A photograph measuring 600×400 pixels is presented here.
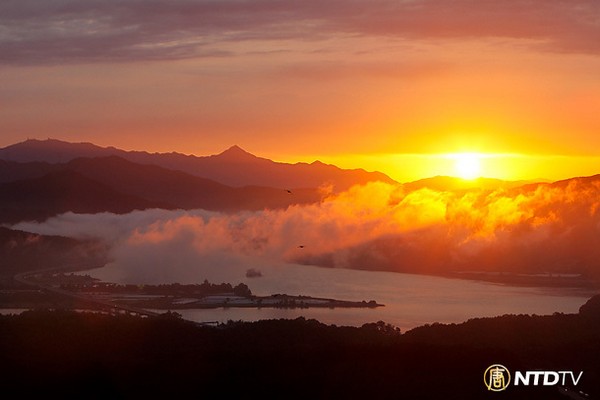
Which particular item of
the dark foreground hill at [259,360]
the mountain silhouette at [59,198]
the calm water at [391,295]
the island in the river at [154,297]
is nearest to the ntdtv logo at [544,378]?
the dark foreground hill at [259,360]

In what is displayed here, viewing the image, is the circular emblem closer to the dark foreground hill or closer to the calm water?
the dark foreground hill

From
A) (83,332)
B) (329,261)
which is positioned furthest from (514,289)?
(83,332)

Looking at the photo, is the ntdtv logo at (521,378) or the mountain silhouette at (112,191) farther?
the mountain silhouette at (112,191)

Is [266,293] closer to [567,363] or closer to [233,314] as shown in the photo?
[233,314]

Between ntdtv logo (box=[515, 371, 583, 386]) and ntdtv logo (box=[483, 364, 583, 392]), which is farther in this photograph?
ntdtv logo (box=[515, 371, 583, 386])

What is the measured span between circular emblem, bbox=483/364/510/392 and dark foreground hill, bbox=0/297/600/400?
0.21 metres

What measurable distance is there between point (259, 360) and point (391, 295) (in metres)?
38.3

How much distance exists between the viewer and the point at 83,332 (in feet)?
111

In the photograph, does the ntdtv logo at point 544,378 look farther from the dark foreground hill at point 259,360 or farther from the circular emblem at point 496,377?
the dark foreground hill at point 259,360

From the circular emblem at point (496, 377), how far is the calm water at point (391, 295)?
19.8 m

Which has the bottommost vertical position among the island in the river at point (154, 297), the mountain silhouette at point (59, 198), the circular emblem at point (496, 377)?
the circular emblem at point (496, 377)

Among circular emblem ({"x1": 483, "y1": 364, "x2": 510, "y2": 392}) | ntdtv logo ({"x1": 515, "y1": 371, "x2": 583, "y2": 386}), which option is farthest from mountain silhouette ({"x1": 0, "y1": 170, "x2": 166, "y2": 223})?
circular emblem ({"x1": 483, "y1": 364, "x2": 510, "y2": 392})

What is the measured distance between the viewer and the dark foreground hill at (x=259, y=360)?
24.1 m

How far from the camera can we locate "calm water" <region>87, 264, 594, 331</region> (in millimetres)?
51594
